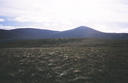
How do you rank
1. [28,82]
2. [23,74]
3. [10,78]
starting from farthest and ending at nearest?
[23,74] → [10,78] → [28,82]

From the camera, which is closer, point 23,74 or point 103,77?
point 103,77

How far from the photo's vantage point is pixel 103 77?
38.7ft

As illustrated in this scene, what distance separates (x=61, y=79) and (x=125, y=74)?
5333mm

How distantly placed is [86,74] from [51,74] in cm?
300

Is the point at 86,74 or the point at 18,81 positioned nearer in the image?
the point at 18,81

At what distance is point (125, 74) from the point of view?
12.4 m

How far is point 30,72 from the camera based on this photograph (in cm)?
1391

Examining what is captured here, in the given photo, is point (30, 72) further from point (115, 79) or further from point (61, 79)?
point (115, 79)

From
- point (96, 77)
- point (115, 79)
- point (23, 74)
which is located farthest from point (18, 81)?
point (115, 79)

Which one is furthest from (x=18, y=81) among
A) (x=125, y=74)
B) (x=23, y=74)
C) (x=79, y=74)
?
(x=125, y=74)

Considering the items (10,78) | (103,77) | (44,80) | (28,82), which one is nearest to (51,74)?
(44,80)

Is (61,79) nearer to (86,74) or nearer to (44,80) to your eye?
(44,80)

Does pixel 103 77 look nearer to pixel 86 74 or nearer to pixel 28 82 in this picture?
pixel 86 74

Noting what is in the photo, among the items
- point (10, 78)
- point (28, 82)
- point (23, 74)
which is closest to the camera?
point (28, 82)
